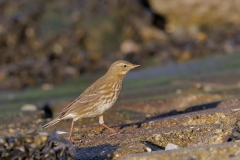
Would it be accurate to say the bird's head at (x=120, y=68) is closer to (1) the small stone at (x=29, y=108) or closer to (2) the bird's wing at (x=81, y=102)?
(2) the bird's wing at (x=81, y=102)

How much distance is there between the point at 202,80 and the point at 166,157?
6.56 meters

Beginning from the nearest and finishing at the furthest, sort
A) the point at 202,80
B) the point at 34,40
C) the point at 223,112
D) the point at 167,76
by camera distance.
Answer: the point at 223,112, the point at 202,80, the point at 167,76, the point at 34,40

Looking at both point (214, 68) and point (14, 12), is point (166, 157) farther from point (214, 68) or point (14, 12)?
point (14, 12)

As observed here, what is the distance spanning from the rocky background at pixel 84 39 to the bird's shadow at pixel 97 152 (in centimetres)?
806

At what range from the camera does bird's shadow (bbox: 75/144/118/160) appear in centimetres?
523

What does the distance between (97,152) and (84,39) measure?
11.3 m

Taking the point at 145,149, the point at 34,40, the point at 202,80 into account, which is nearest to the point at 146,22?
the point at 34,40

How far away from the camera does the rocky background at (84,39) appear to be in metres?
14.5

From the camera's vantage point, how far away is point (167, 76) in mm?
12531

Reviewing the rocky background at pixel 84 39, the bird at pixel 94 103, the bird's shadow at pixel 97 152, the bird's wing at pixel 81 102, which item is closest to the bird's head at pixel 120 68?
the bird at pixel 94 103

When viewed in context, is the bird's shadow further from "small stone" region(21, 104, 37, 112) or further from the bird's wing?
"small stone" region(21, 104, 37, 112)

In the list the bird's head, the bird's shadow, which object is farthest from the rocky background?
the bird's shadow

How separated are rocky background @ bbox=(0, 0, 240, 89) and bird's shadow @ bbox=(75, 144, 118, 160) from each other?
8061mm

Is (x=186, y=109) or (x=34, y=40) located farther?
(x=34, y=40)
